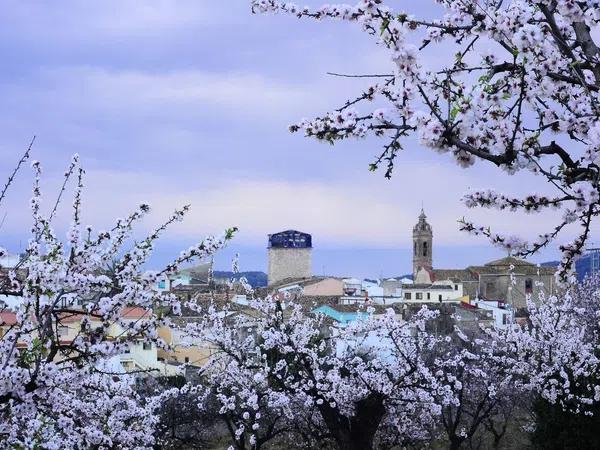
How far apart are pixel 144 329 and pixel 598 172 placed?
7.86ft

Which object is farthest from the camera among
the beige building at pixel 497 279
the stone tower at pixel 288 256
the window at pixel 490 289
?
the stone tower at pixel 288 256

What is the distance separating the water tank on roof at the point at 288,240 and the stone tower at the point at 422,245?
54.5ft

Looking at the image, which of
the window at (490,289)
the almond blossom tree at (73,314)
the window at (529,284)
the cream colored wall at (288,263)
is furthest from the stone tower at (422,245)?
the almond blossom tree at (73,314)

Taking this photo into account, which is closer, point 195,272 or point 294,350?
point 294,350

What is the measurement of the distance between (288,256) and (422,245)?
19202 millimetres

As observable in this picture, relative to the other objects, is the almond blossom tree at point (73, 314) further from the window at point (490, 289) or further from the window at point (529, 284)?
the window at point (490, 289)

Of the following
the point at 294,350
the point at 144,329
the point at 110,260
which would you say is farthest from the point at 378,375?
the point at 144,329

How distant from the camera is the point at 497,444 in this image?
21781mm

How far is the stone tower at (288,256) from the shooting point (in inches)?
3236

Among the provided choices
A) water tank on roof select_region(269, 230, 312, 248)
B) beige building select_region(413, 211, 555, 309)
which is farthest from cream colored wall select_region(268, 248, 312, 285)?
beige building select_region(413, 211, 555, 309)

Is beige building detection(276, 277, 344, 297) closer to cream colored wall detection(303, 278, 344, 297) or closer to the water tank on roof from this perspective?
cream colored wall detection(303, 278, 344, 297)

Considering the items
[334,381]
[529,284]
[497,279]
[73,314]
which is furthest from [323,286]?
[73,314]

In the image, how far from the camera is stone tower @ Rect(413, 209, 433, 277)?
93375 millimetres

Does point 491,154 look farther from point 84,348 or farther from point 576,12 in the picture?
point 84,348
